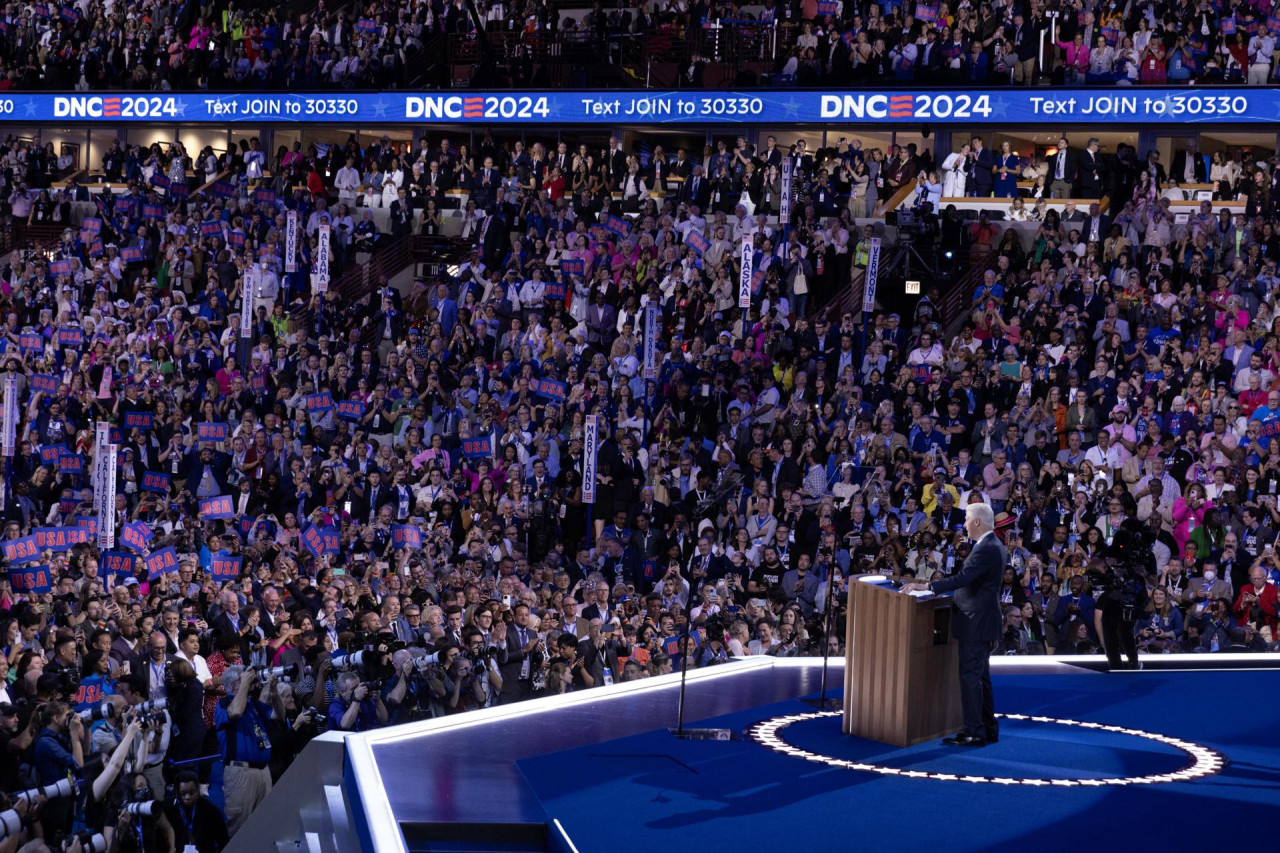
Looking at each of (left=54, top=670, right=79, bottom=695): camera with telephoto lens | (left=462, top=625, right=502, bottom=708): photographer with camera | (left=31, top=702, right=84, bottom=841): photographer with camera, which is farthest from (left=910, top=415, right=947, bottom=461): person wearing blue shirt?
(left=31, top=702, right=84, bottom=841): photographer with camera

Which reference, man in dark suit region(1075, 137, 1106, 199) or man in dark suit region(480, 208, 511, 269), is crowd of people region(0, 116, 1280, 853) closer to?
man in dark suit region(480, 208, 511, 269)

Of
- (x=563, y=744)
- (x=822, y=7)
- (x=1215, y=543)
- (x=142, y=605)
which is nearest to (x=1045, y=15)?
(x=822, y=7)

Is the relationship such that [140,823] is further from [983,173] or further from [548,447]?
[983,173]

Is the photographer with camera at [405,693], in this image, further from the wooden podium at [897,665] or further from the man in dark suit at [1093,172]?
the man in dark suit at [1093,172]

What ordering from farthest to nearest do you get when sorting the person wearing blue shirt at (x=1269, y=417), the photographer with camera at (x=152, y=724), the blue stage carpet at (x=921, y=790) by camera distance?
the person wearing blue shirt at (x=1269, y=417), the photographer with camera at (x=152, y=724), the blue stage carpet at (x=921, y=790)

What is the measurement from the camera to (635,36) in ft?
97.6

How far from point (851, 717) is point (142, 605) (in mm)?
6217

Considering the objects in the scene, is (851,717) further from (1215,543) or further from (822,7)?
(822,7)

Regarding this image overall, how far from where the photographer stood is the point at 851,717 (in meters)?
9.75

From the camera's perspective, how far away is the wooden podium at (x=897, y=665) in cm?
932

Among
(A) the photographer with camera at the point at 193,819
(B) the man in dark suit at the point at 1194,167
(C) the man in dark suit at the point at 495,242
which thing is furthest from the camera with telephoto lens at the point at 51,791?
(B) the man in dark suit at the point at 1194,167

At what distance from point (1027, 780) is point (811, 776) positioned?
107cm

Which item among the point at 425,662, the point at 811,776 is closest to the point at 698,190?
the point at 425,662

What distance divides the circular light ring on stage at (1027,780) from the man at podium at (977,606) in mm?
665
